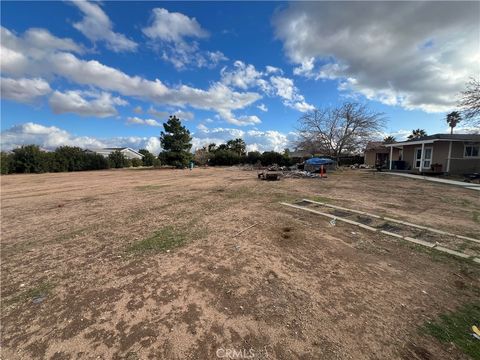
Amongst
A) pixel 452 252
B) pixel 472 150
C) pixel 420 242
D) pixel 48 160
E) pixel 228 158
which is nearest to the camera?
pixel 452 252

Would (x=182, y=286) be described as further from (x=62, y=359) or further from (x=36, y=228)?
(x=36, y=228)

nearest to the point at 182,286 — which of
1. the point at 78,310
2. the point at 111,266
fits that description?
the point at 78,310

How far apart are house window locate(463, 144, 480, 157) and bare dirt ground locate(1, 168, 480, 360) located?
1514 cm

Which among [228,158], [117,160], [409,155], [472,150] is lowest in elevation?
[117,160]

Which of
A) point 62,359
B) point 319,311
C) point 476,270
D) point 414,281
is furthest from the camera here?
point 476,270

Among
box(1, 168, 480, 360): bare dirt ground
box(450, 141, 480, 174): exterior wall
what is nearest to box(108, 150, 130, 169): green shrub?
box(1, 168, 480, 360): bare dirt ground

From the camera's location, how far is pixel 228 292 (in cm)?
279

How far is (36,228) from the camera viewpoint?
543cm

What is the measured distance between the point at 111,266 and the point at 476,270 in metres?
5.63

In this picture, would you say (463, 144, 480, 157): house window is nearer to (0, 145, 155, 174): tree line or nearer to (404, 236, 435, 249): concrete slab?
(404, 236, 435, 249): concrete slab

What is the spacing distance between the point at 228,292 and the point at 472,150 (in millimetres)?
21532

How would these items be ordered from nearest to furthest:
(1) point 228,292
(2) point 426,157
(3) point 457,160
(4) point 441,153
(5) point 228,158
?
(1) point 228,292, (3) point 457,160, (4) point 441,153, (2) point 426,157, (5) point 228,158

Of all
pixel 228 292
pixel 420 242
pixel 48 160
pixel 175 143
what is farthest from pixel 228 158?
pixel 228 292

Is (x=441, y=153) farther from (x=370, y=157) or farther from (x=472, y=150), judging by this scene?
(x=370, y=157)
